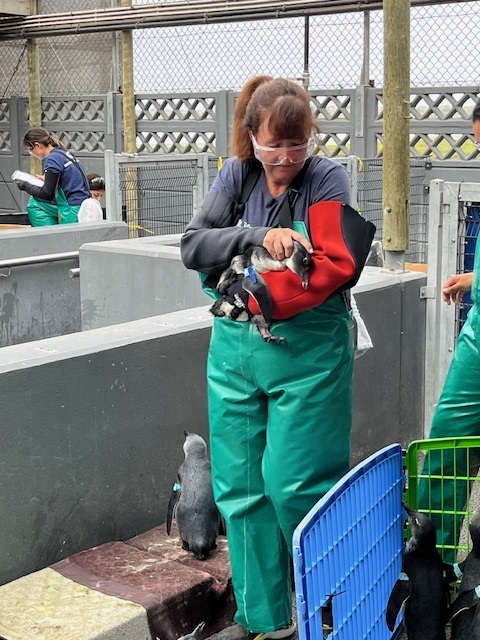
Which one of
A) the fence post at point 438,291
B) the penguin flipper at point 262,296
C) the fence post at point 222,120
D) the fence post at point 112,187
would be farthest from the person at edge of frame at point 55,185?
the penguin flipper at point 262,296

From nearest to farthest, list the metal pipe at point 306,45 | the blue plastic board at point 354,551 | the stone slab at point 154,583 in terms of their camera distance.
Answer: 1. the blue plastic board at point 354,551
2. the stone slab at point 154,583
3. the metal pipe at point 306,45

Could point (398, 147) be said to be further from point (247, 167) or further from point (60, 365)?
point (60, 365)

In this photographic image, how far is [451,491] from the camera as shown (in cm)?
341

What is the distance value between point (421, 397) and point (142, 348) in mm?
2028

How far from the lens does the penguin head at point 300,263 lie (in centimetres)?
277

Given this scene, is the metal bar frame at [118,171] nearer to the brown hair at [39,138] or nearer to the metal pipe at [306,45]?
the brown hair at [39,138]

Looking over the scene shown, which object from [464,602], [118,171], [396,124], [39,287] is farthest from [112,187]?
[464,602]

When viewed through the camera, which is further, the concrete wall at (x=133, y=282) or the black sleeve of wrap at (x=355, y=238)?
the concrete wall at (x=133, y=282)

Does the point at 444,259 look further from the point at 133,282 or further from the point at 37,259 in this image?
the point at 37,259

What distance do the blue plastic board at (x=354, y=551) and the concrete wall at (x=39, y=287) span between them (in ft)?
15.0

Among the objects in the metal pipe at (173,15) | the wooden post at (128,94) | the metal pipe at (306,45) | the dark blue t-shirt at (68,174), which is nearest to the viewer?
the dark blue t-shirt at (68,174)

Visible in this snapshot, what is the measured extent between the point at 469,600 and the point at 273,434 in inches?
31.0

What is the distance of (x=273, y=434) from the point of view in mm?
2957

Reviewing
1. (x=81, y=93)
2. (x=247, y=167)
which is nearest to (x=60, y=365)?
(x=247, y=167)
